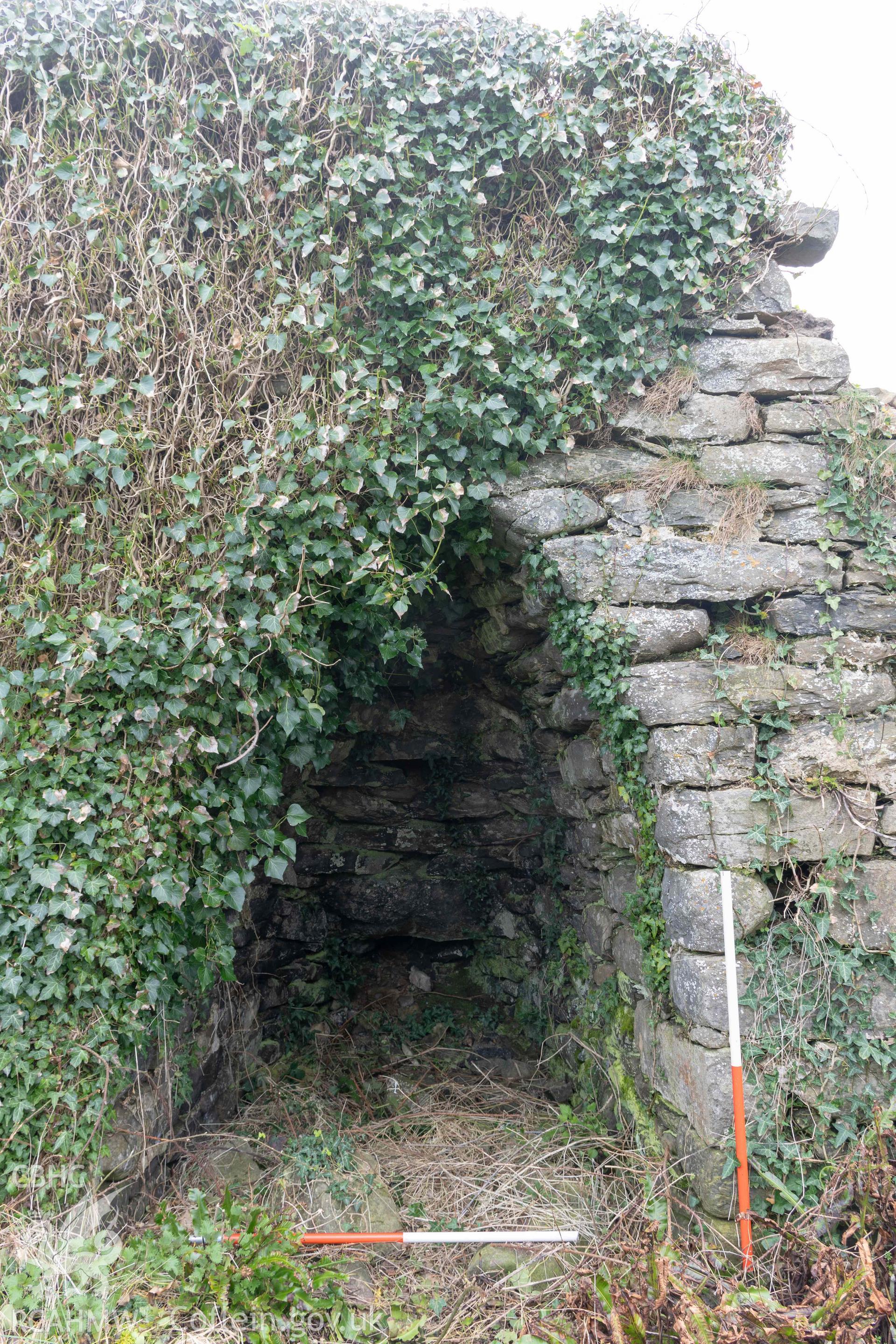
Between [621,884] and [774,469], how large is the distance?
5.92 feet

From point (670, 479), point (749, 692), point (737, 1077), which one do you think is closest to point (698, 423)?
point (670, 479)

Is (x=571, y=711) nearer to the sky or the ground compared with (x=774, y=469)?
nearer to the ground

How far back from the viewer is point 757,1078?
2.72m

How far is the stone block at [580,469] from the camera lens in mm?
3354

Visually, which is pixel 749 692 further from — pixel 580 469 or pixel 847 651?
pixel 580 469

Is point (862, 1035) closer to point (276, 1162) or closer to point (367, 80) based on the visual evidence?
point (276, 1162)

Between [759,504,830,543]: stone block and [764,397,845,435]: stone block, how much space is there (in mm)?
322

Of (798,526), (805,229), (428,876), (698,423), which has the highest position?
(805,229)

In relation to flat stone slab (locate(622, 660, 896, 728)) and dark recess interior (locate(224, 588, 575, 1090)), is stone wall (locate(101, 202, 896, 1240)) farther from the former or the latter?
dark recess interior (locate(224, 588, 575, 1090))

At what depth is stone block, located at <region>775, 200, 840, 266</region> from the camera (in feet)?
11.4

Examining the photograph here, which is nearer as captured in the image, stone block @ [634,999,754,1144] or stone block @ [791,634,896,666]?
stone block @ [634,999,754,1144]

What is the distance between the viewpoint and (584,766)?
3.90 meters

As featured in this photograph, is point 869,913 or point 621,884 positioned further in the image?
point 621,884

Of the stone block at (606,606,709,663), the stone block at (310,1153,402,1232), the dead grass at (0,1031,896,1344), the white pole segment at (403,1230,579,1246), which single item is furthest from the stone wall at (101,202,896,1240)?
the stone block at (310,1153,402,1232)
